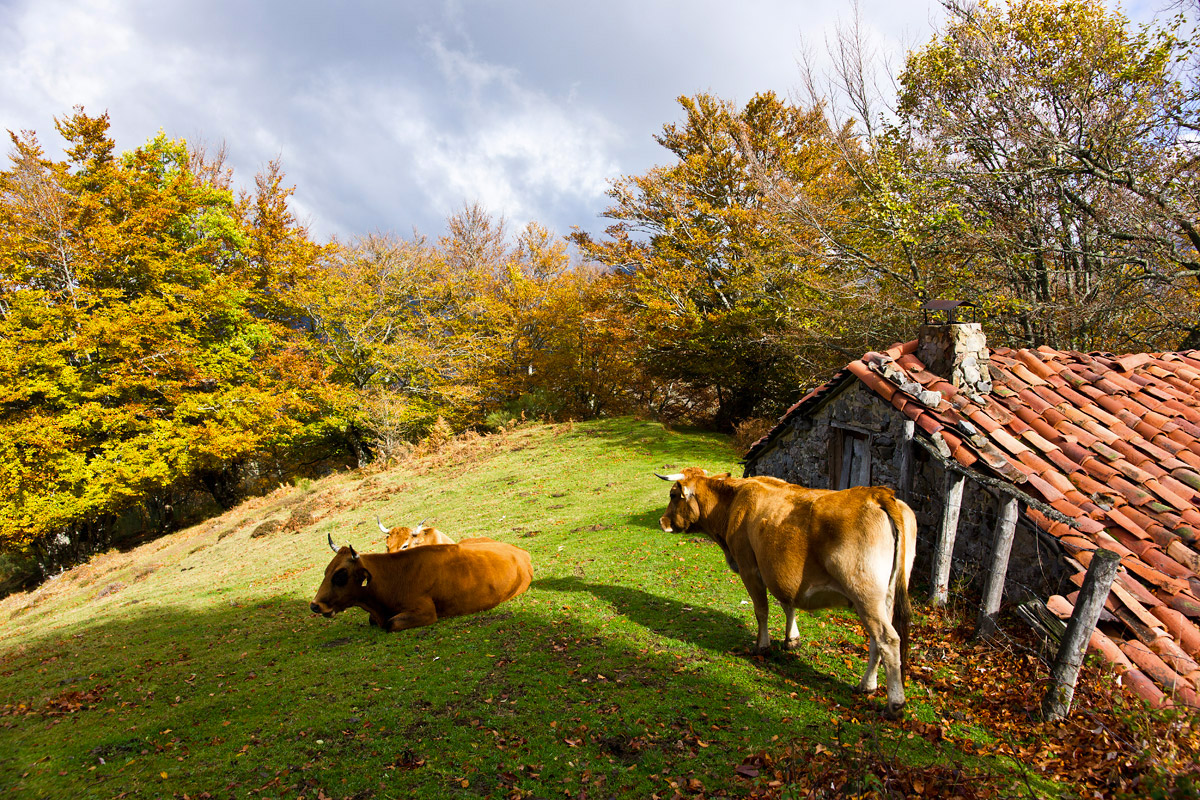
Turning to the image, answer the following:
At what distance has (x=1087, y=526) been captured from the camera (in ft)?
20.9

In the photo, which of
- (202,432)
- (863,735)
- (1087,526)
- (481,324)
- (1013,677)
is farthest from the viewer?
(481,324)

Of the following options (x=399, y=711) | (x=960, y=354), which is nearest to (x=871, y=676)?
(x=399, y=711)

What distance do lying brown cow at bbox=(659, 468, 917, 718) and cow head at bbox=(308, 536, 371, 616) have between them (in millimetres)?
5428

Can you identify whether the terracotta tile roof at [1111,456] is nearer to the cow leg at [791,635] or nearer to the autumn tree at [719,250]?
the cow leg at [791,635]

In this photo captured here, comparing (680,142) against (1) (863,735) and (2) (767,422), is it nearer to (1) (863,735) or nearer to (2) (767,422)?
(2) (767,422)

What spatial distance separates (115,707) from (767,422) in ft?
74.6

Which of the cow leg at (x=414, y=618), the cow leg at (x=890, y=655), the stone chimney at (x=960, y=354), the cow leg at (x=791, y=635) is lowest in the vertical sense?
the cow leg at (x=414, y=618)

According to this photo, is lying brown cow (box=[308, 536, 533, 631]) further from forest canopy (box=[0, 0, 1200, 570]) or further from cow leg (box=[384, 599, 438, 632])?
forest canopy (box=[0, 0, 1200, 570])

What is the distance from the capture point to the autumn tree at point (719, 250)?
23.0 meters

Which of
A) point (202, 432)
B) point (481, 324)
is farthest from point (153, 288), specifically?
point (481, 324)

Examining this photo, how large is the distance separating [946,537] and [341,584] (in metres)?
8.50

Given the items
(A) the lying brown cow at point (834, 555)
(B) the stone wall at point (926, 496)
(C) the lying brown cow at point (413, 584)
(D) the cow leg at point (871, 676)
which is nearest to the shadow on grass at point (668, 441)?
(B) the stone wall at point (926, 496)

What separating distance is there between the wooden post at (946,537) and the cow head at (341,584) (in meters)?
8.06

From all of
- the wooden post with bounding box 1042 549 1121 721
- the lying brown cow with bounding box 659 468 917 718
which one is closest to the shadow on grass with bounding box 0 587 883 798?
the lying brown cow with bounding box 659 468 917 718
